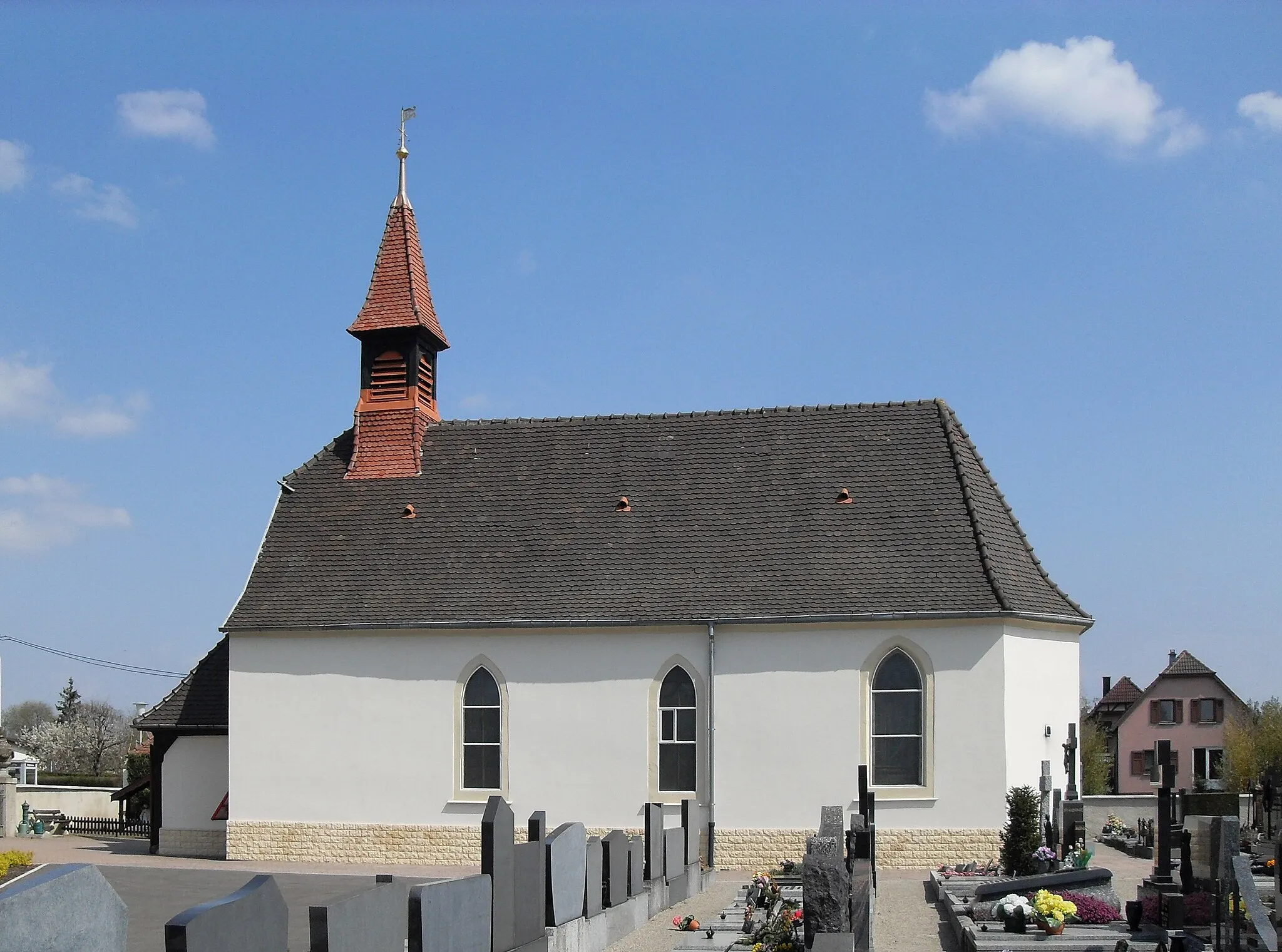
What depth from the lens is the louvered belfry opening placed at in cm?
2736

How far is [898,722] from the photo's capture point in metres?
22.2

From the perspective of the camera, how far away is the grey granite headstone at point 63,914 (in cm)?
482

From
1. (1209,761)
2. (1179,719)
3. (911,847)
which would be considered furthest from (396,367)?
(1179,719)

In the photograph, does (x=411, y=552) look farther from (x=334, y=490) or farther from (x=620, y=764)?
(x=620, y=764)

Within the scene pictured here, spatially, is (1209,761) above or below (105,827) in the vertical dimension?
below

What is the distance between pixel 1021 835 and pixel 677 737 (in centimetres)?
610

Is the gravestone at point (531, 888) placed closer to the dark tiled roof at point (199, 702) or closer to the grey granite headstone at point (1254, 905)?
the grey granite headstone at point (1254, 905)

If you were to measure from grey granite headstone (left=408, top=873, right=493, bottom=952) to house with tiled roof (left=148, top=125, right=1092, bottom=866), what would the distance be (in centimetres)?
1023

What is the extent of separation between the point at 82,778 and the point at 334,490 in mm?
34373

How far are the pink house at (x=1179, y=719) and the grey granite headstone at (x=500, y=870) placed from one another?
58679mm

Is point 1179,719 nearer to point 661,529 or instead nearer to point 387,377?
point 661,529

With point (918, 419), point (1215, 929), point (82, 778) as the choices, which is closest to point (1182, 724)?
point (918, 419)

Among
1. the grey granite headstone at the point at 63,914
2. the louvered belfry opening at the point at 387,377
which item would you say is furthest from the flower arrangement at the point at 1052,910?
the louvered belfry opening at the point at 387,377

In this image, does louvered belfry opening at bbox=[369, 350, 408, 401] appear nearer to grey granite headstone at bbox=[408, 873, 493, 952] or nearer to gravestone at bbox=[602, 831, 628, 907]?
gravestone at bbox=[602, 831, 628, 907]
